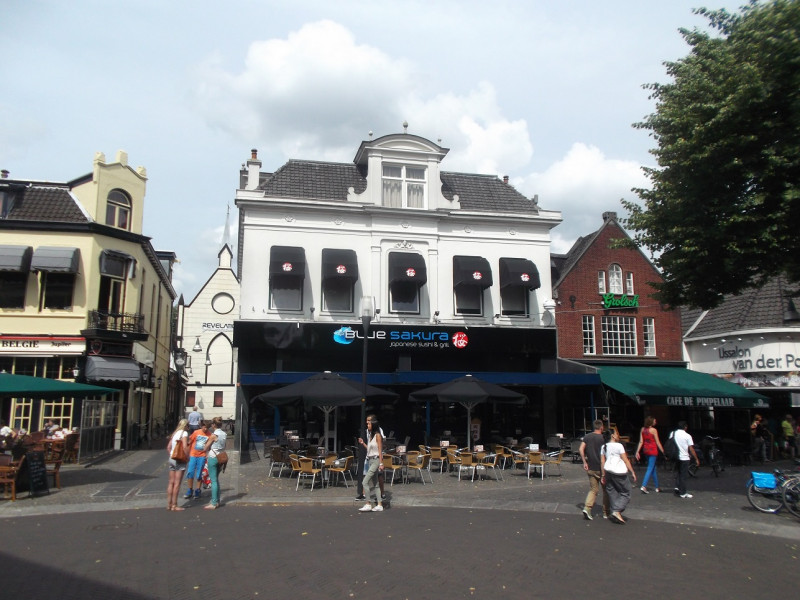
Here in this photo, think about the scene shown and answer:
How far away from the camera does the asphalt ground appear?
23.4ft

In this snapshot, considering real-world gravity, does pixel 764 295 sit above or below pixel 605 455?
above

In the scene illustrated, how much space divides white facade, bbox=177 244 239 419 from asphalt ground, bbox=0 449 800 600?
1252 inches

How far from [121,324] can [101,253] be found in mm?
2684

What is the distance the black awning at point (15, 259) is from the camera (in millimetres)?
21438

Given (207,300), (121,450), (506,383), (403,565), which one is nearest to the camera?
(403,565)

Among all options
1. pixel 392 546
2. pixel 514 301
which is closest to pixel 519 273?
pixel 514 301

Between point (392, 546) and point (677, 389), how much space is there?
17.1 m

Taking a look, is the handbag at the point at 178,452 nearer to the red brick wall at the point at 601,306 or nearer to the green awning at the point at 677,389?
the green awning at the point at 677,389

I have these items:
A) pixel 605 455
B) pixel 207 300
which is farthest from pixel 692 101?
pixel 207 300

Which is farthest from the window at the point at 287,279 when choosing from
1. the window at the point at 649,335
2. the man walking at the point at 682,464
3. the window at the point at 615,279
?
the window at the point at 649,335

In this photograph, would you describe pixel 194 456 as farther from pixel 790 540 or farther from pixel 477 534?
pixel 790 540

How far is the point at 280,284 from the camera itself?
2388cm

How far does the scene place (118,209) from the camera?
24.6 meters

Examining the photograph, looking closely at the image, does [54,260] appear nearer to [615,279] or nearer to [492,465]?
[492,465]
